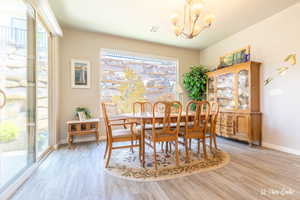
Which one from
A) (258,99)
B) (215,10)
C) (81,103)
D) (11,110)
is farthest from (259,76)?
(11,110)

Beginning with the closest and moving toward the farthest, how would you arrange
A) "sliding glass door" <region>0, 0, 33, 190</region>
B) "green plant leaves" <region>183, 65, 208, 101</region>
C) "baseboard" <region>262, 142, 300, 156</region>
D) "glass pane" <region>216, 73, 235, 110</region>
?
"sliding glass door" <region>0, 0, 33, 190</region> < "baseboard" <region>262, 142, 300, 156</region> < "glass pane" <region>216, 73, 235, 110</region> < "green plant leaves" <region>183, 65, 208, 101</region>

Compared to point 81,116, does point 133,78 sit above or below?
above

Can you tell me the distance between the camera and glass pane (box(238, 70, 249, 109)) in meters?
3.16

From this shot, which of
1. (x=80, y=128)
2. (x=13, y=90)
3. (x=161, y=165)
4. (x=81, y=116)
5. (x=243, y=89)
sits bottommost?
(x=161, y=165)

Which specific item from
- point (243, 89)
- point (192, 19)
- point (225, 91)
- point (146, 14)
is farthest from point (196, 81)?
point (146, 14)

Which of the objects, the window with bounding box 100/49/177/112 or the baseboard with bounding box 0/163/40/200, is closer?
the baseboard with bounding box 0/163/40/200

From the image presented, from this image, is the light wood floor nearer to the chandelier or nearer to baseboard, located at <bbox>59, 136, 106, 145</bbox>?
baseboard, located at <bbox>59, 136, 106, 145</bbox>

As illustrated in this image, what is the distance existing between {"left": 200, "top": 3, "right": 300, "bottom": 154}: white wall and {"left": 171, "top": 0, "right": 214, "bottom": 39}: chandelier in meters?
1.48

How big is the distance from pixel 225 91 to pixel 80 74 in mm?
3727

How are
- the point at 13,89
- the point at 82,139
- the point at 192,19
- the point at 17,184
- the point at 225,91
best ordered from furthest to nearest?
the point at 225,91, the point at 82,139, the point at 192,19, the point at 13,89, the point at 17,184

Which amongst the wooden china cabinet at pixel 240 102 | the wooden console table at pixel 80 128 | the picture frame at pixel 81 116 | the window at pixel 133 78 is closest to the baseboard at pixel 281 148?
the wooden china cabinet at pixel 240 102

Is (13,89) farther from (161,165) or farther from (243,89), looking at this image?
(243,89)

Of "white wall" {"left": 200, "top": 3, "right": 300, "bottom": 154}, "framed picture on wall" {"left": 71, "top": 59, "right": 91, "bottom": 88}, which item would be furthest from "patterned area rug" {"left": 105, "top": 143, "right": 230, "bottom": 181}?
"framed picture on wall" {"left": 71, "top": 59, "right": 91, "bottom": 88}

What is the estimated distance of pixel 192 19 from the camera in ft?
9.87
